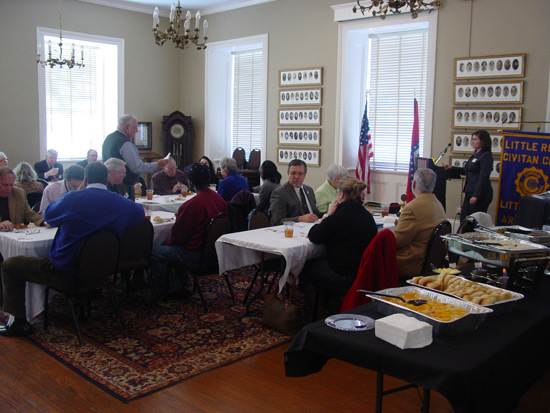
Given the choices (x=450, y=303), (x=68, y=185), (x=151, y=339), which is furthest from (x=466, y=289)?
(x=68, y=185)

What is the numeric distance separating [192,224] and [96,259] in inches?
40.9

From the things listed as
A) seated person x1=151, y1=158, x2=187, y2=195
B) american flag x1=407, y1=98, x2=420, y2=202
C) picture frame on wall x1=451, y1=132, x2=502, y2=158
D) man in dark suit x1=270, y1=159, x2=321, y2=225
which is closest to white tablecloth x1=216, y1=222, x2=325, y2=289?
man in dark suit x1=270, y1=159, x2=321, y2=225

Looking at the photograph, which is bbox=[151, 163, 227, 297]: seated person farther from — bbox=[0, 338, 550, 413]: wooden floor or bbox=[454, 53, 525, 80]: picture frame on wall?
bbox=[454, 53, 525, 80]: picture frame on wall

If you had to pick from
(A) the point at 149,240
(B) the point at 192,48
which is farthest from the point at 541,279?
(B) the point at 192,48

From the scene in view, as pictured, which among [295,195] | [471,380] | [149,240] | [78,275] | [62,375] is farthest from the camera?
[295,195]

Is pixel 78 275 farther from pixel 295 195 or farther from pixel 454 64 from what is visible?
pixel 454 64

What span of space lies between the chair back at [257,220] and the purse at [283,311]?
2.62 ft

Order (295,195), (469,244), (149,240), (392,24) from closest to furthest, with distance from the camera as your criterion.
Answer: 1. (469,244)
2. (149,240)
3. (295,195)
4. (392,24)

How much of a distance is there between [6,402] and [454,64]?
667 cm

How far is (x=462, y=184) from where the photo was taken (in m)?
7.54

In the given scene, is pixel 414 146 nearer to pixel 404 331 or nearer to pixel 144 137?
pixel 144 137

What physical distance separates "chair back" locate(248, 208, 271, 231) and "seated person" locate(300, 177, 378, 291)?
3.02 ft

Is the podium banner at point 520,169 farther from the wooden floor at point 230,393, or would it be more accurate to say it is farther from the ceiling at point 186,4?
the ceiling at point 186,4

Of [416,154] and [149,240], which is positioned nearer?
[149,240]
